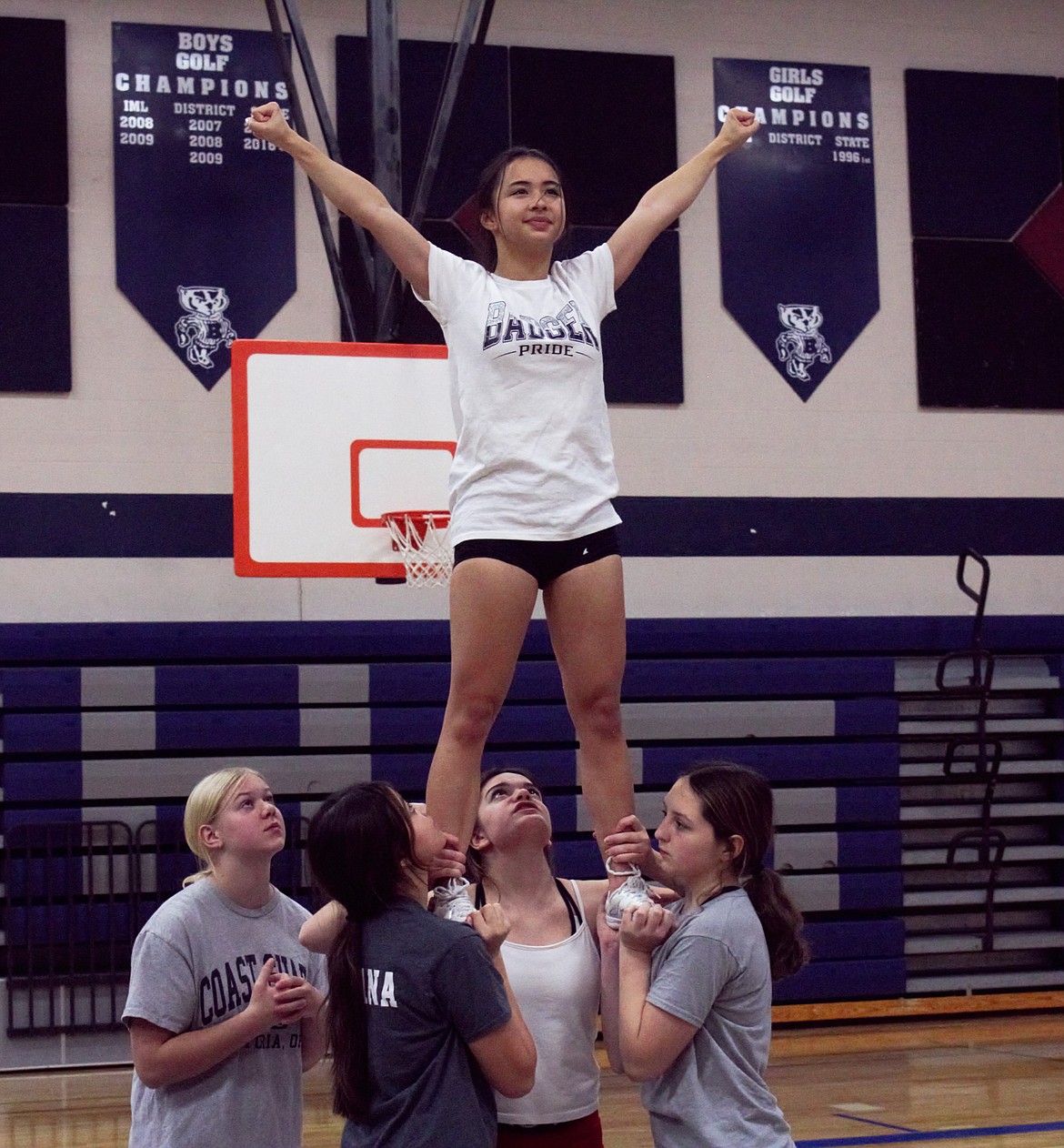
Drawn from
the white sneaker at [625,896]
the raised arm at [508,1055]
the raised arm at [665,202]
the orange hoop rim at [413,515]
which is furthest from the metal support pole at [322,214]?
the raised arm at [508,1055]

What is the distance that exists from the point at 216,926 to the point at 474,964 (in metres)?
0.71

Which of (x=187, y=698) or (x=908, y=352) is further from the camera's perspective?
(x=908, y=352)

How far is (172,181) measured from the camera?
7.66m

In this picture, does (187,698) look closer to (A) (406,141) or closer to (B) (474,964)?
(A) (406,141)

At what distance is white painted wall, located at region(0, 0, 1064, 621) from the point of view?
7.52 meters

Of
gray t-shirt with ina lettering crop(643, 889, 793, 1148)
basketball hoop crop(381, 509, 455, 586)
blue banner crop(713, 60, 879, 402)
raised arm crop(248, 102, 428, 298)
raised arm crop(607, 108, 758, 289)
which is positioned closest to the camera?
gray t-shirt with ina lettering crop(643, 889, 793, 1148)

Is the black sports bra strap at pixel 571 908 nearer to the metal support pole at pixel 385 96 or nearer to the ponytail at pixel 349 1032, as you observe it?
the ponytail at pixel 349 1032

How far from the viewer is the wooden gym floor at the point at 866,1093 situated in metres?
5.31

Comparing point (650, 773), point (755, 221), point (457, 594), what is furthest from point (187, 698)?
point (457, 594)

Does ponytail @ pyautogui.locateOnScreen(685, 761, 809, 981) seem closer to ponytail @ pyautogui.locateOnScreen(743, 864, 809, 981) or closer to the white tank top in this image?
ponytail @ pyautogui.locateOnScreen(743, 864, 809, 981)

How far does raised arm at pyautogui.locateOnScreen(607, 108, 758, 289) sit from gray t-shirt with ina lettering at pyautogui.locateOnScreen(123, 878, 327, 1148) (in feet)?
4.83

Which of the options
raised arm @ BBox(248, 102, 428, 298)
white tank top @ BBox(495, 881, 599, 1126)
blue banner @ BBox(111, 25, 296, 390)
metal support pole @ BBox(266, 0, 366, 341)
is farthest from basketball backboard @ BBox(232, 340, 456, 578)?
white tank top @ BBox(495, 881, 599, 1126)

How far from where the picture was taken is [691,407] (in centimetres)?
819

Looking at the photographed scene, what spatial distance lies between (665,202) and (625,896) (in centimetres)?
146
